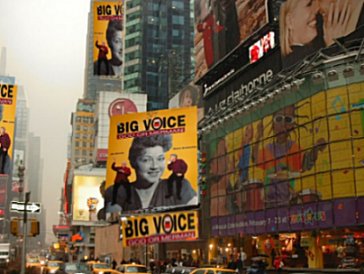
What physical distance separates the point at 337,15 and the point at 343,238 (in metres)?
14.1

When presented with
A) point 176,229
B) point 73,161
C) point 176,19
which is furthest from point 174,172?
point 73,161

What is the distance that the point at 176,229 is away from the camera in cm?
2034

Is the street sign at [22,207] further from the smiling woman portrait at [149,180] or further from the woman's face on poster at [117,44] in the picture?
the woman's face on poster at [117,44]

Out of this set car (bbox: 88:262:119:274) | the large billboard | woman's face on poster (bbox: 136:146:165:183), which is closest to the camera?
woman's face on poster (bbox: 136:146:165:183)

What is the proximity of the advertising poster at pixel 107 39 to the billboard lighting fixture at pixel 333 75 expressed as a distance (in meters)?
13.5

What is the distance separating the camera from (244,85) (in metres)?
49.9

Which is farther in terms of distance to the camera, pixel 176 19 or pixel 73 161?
pixel 73 161

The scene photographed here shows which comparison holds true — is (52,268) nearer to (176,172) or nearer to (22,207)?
(176,172)

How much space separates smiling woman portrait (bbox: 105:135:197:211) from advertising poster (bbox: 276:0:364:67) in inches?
660

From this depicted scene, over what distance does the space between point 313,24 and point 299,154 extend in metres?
8.83

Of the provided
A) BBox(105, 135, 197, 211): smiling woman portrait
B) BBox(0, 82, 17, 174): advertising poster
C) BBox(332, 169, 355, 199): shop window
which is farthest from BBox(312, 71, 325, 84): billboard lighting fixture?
BBox(0, 82, 17, 174): advertising poster

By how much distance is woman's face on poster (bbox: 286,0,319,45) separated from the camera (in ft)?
124

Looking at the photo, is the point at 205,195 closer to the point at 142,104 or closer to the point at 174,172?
the point at 174,172

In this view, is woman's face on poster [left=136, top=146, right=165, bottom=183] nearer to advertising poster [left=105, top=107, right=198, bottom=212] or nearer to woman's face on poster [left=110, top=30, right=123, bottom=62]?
advertising poster [left=105, top=107, right=198, bottom=212]
